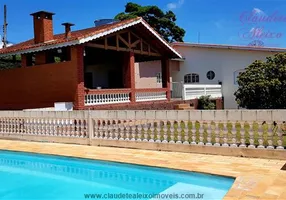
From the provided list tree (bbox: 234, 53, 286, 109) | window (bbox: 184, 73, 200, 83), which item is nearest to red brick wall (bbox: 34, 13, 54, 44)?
tree (bbox: 234, 53, 286, 109)

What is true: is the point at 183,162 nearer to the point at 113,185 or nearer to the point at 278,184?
the point at 113,185

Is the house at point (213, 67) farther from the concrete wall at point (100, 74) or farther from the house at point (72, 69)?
the concrete wall at point (100, 74)

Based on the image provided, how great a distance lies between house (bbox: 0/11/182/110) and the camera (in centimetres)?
1550

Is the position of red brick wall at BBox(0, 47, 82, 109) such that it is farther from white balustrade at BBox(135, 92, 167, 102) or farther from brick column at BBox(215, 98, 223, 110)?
brick column at BBox(215, 98, 223, 110)

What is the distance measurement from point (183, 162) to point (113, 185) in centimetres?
Result: 168

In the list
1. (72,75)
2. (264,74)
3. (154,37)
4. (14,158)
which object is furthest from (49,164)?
(154,37)

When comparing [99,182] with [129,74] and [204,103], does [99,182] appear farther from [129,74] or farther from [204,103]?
[204,103]

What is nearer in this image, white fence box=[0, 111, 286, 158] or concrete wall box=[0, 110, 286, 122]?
concrete wall box=[0, 110, 286, 122]

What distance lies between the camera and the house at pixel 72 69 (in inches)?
610

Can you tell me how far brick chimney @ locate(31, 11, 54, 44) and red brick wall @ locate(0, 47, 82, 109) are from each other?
1.71 meters

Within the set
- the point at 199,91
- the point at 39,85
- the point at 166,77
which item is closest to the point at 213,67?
the point at 199,91

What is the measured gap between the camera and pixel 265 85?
598 inches

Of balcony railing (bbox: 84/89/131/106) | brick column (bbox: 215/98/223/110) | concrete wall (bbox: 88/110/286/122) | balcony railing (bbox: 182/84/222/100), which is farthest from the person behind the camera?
brick column (bbox: 215/98/223/110)

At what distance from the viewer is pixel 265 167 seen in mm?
6664
